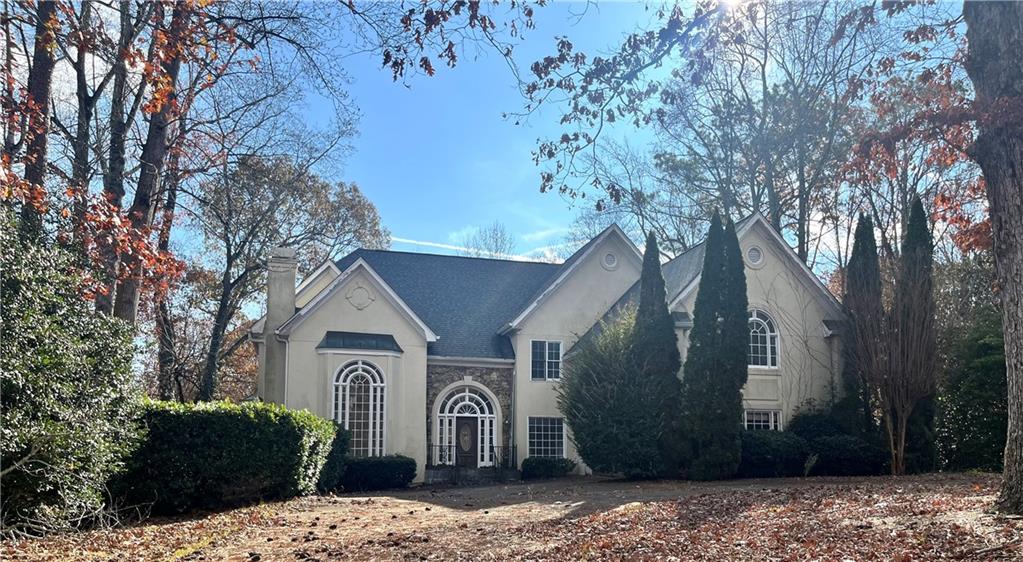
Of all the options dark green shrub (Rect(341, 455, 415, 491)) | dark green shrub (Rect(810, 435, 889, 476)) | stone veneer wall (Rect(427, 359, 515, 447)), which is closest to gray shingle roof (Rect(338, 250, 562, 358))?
stone veneer wall (Rect(427, 359, 515, 447))

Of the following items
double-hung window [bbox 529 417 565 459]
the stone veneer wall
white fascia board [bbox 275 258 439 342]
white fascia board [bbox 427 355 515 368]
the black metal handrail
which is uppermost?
white fascia board [bbox 275 258 439 342]

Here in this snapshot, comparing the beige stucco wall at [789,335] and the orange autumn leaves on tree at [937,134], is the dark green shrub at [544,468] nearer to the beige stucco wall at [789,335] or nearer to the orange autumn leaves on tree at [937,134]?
the beige stucco wall at [789,335]

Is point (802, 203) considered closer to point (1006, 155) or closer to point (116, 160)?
point (1006, 155)

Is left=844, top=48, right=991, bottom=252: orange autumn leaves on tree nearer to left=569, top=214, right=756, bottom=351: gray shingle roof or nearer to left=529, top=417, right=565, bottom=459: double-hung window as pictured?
left=569, top=214, right=756, bottom=351: gray shingle roof

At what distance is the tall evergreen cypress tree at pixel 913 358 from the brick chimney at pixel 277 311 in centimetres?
1656

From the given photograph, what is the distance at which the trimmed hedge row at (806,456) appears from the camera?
66.5 ft

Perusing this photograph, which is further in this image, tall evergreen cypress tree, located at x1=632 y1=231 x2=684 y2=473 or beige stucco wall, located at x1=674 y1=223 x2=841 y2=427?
beige stucco wall, located at x1=674 y1=223 x2=841 y2=427

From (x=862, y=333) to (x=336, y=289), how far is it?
1423cm

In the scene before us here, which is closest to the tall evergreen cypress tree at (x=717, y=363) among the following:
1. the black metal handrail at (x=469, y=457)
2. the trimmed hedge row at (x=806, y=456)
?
the trimmed hedge row at (x=806, y=456)

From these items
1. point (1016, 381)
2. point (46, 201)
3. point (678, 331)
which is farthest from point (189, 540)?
point (678, 331)

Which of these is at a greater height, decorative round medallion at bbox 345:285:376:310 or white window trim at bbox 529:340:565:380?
decorative round medallion at bbox 345:285:376:310

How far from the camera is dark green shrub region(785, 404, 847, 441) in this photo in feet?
71.8

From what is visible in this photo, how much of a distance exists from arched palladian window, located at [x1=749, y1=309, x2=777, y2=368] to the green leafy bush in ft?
58.9

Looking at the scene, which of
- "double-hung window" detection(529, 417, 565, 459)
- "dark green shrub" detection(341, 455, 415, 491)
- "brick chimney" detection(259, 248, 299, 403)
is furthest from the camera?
"double-hung window" detection(529, 417, 565, 459)
